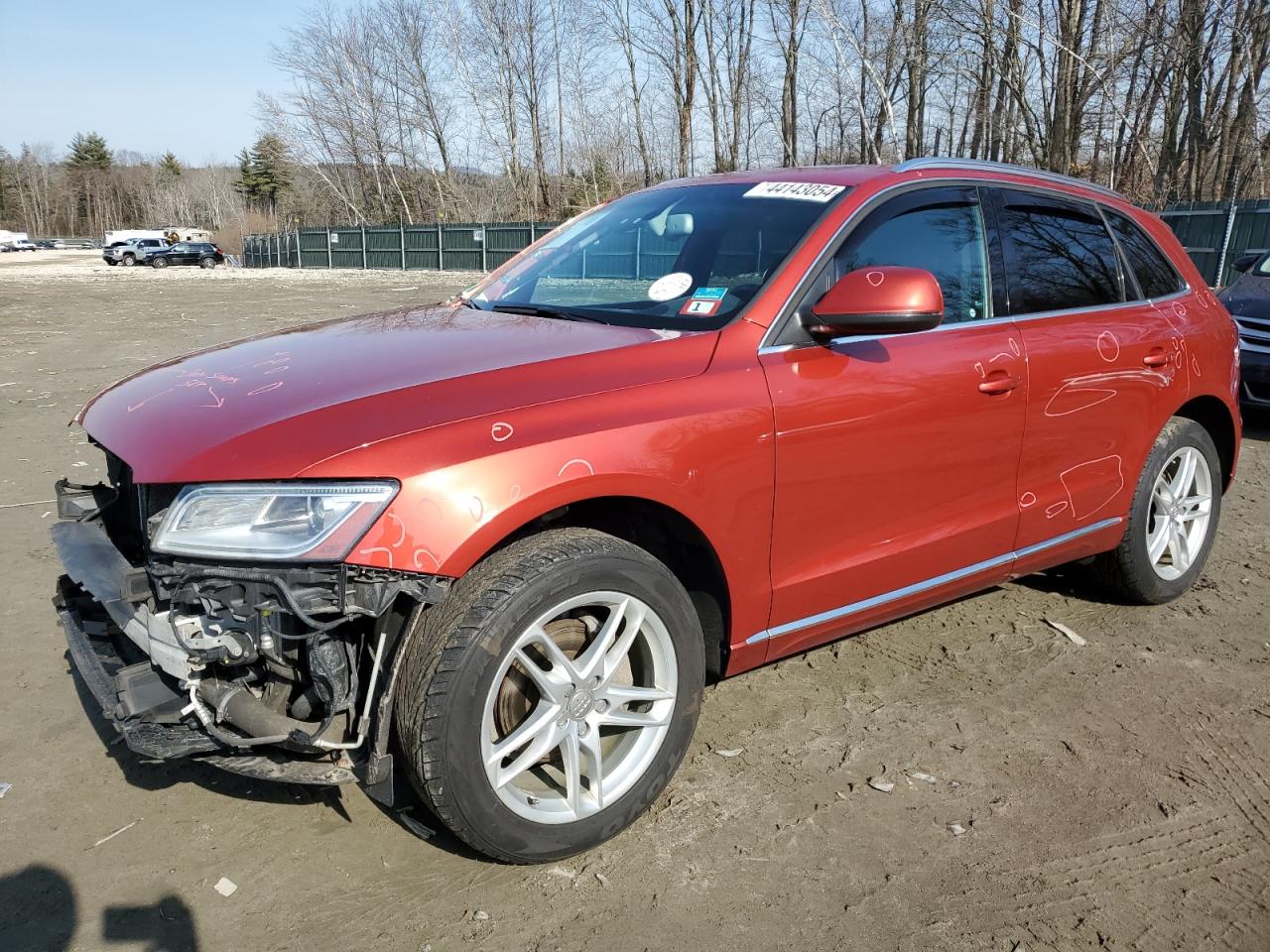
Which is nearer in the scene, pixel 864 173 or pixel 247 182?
pixel 864 173

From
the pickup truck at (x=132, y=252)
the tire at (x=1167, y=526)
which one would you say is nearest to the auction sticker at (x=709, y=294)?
the tire at (x=1167, y=526)

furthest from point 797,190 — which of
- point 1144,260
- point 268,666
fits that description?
point 268,666

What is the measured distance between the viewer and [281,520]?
2094 millimetres

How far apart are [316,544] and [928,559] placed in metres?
2.01

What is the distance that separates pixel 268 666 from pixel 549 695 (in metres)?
0.67

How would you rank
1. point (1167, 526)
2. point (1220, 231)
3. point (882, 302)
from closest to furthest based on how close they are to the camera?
1. point (882, 302)
2. point (1167, 526)
3. point (1220, 231)

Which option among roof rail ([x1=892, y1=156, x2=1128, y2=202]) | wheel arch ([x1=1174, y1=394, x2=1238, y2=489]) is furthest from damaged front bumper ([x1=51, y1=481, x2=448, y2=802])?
wheel arch ([x1=1174, y1=394, x2=1238, y2=489])

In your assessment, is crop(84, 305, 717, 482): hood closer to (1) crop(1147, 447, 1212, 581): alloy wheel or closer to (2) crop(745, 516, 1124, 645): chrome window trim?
(2) crop(745, 516, 1124, 645): chrome window trim

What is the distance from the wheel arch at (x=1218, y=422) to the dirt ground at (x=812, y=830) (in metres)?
0.83

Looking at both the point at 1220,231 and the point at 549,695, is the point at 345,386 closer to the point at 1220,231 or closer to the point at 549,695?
the point at 549,695

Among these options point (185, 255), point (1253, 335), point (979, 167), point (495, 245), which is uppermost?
point (185, 255)

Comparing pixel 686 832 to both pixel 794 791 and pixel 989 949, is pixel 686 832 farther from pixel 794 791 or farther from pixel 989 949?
pixel 989 949

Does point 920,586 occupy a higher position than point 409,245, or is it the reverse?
point 409,245

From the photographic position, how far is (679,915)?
7.64 feet
